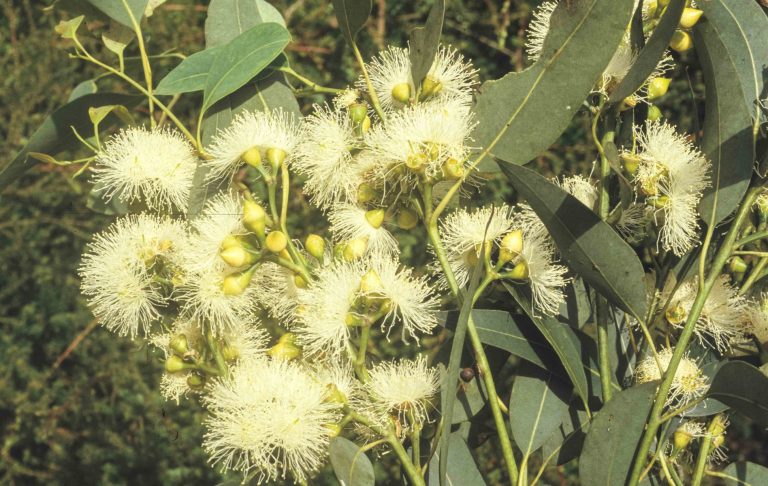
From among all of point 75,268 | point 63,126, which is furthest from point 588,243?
point 75,268

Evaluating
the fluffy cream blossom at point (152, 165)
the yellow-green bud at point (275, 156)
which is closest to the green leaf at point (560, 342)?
the yellow-green bud at point (275, 156)

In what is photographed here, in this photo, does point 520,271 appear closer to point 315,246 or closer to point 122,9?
point 315,246

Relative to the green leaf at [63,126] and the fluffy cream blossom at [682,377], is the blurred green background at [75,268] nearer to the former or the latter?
the green leaf at [63,126]

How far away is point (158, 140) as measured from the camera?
2.70 feet

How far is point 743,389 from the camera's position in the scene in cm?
64

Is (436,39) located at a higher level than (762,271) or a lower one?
higher

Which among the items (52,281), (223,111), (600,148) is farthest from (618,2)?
(52,281)

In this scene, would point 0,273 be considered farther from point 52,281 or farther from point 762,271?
point 762,271

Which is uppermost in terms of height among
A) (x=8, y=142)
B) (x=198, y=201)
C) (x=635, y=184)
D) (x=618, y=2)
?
(x=618, y=2)

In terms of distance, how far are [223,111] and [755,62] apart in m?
0.49

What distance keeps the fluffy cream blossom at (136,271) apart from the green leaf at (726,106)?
1.49ft

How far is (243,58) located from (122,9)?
18 cm

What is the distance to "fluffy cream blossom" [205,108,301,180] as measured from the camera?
2.46ft

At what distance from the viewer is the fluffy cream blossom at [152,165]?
0.81 meters
